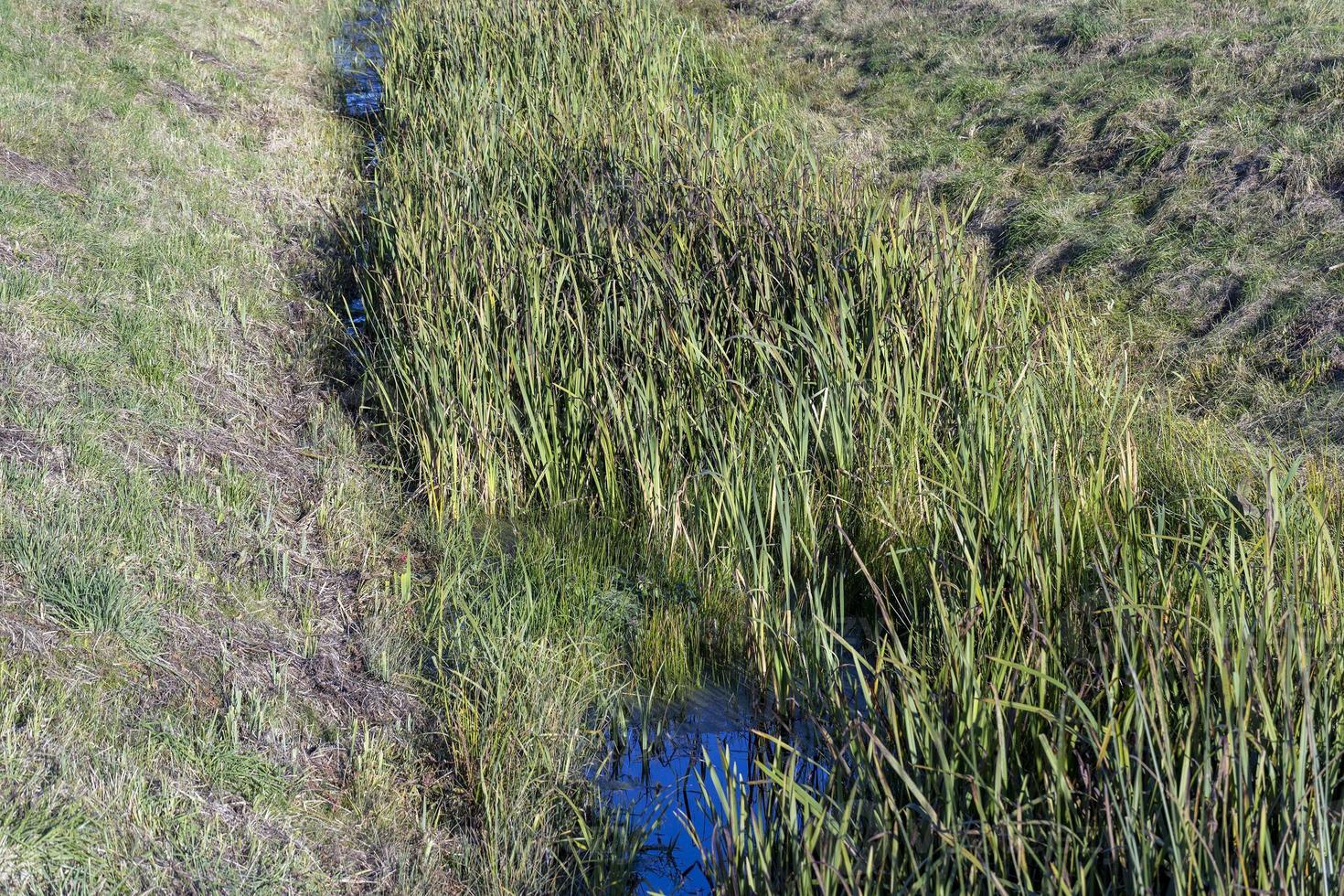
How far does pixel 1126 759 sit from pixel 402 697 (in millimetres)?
1743

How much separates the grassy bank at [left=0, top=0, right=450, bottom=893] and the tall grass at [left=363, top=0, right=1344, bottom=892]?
0.82ft

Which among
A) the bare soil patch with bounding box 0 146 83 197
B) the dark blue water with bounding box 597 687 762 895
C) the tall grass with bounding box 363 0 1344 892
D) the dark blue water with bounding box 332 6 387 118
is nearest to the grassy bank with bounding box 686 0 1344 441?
the tall grass with bounding box 363 0 1344 892

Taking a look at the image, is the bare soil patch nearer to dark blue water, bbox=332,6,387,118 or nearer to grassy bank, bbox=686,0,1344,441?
dark blue water, bbox=332,6,387,118

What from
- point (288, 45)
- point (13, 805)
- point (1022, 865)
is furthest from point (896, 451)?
point (288, 45)

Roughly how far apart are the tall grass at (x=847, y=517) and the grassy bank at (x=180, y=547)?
0.82 ft

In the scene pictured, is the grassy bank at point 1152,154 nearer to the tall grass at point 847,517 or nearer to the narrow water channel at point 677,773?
the tall grass at point 847,517

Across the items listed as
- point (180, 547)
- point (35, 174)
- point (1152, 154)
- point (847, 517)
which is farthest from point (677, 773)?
point (1152, 154)

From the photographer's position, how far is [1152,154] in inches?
234

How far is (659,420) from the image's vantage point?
3629 millimetres

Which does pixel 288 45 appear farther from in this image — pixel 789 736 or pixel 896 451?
pixel 789 736

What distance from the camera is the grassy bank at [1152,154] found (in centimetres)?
456

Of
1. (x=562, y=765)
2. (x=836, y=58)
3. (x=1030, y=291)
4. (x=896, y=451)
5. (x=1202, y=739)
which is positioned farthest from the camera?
(x=836, y=58)

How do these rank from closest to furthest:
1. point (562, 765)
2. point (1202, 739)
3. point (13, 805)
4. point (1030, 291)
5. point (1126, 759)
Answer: point (1126, 759) → point (1202, 739) → point (13, 805) → point (562, 765) → point (1030, 291)

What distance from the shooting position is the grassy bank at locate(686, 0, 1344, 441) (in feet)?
15.0
